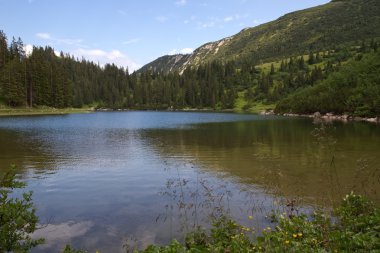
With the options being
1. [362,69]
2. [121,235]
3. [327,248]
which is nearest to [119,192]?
[121,235]

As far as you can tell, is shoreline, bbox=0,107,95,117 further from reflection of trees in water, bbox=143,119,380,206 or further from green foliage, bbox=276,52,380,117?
green foliage, bbox=276,52,380,117

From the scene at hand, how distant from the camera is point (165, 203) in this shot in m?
16.7

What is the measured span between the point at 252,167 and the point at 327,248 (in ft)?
55.3

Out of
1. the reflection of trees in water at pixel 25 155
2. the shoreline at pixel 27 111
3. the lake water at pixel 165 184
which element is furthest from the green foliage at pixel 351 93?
the shoreline at pixel 27 111

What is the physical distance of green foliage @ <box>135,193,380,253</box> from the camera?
8383 millimetres

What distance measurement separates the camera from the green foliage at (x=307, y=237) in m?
8.38

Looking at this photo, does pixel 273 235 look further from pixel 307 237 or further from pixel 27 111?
pixel 27 111

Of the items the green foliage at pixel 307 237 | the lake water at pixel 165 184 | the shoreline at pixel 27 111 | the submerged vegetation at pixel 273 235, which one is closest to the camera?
the submerged vegetation at pixel 273 235

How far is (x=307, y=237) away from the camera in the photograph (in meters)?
9.73

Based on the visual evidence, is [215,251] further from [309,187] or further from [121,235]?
[309,187]

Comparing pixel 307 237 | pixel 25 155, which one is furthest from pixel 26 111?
pixel 307 237

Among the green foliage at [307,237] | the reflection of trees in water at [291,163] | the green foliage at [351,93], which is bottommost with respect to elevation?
the reflection of trees in water at [291,163]

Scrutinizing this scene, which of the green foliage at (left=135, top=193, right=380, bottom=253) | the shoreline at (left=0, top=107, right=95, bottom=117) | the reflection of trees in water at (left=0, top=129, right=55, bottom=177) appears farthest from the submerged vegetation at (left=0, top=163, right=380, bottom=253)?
the shoreline at (left=0, top=107, right=95, bottom=117)

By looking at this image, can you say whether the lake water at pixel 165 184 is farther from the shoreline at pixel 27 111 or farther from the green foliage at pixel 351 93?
the shoreline at pixel 27 111
